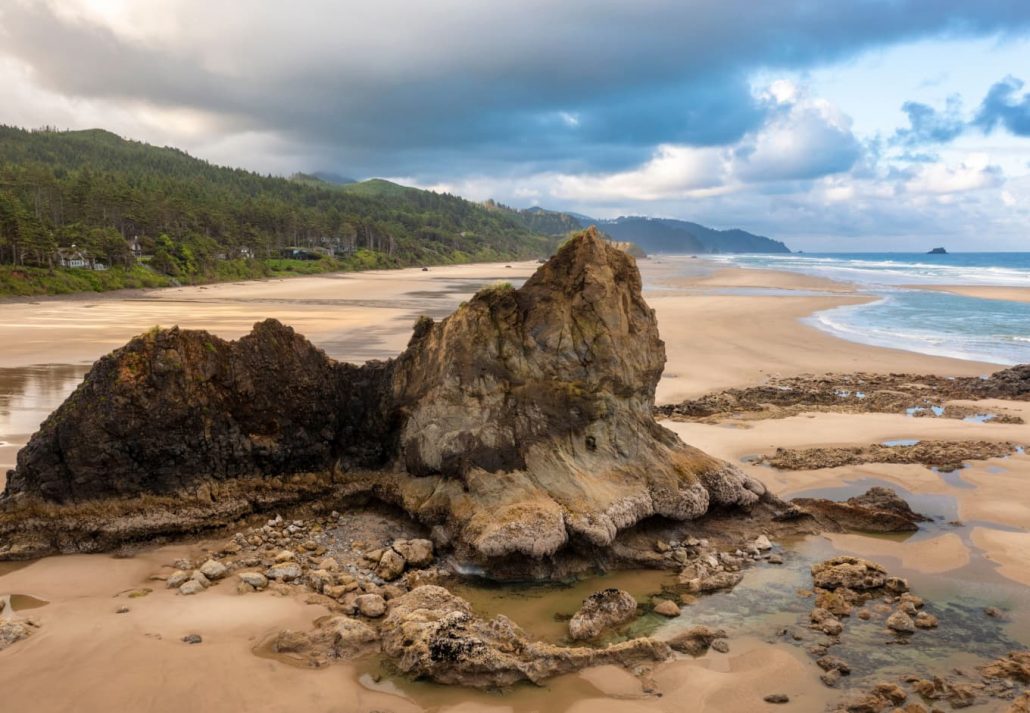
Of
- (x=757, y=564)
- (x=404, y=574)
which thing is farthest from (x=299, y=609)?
(x=757, y=564)

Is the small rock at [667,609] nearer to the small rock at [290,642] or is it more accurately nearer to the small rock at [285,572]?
the small rock at [290,642]

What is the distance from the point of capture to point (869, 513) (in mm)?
12312

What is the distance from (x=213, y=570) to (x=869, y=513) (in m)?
11.3

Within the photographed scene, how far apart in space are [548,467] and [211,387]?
5.72 m

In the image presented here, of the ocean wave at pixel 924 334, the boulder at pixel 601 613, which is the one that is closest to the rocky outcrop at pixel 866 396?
the ocean wave at pixel 924 334

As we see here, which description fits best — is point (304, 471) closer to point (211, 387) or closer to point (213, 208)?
point (211, 387)

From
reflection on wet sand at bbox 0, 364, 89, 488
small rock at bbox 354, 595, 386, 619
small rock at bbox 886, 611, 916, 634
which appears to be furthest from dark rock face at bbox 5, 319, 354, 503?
small rock at bbox 886, 611, 916, 634

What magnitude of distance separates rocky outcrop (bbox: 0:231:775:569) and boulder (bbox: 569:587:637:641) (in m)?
1.11

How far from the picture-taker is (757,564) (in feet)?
35.3

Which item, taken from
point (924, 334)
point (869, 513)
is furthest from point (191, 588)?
point (924, 334)

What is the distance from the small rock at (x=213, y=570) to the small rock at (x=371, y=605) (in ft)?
7.06

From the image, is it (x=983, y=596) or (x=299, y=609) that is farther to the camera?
(x=983, y=596)

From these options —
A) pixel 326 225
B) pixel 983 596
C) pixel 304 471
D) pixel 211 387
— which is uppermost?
pixel 326 225

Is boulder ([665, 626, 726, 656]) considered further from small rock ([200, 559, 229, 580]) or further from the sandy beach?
small rock ([200, 559, 229, 580])
